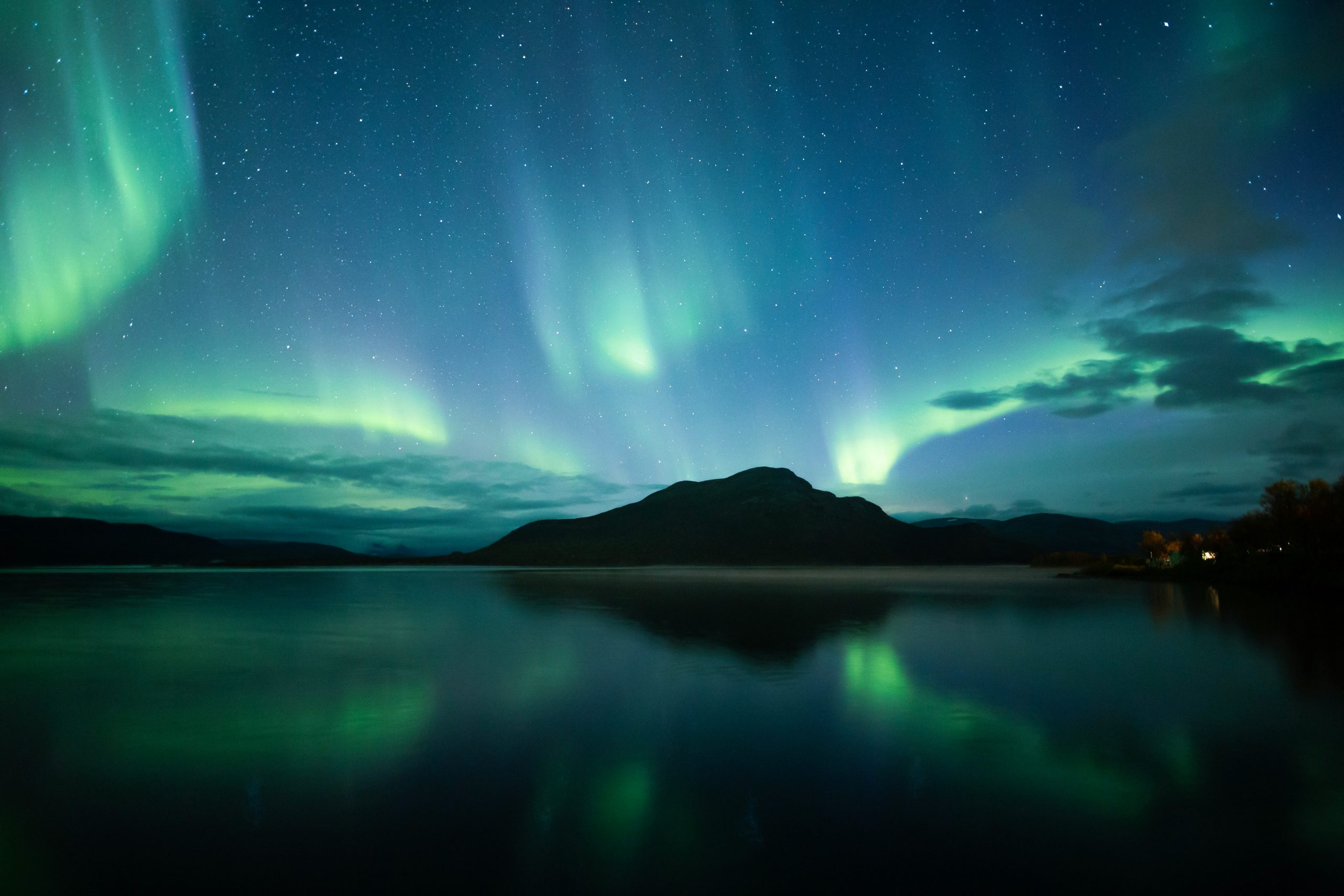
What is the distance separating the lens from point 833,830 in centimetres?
807

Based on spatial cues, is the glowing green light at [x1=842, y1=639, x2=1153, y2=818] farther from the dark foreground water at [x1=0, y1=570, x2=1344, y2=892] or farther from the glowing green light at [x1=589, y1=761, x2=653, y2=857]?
the glowing green light at [x1=589, y1=761, x2=653, y2=857]

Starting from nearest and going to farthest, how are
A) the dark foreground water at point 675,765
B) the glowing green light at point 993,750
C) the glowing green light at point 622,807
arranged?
the dark foreground water at point 675,765
the glowing green light at point 622,807
the glowing green light at point 993,750

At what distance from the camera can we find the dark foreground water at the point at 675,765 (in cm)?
723

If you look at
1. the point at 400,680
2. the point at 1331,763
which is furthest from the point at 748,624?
the point at 1331,763

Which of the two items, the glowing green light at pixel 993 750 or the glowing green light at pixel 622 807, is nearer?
the glowing green light at pixel 622 807

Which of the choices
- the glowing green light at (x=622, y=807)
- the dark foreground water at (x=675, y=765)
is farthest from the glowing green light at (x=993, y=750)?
the glowing green light at (x=622, y=807)

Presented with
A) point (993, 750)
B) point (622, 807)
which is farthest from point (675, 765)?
point (993, 750)

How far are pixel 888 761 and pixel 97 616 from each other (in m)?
43.2

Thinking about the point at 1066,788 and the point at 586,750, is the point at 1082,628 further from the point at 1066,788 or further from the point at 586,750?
the point at 586,750

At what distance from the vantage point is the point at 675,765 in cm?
1076

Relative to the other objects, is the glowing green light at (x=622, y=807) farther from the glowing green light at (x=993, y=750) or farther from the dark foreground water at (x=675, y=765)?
the glowing green light at (x=993, y=750)

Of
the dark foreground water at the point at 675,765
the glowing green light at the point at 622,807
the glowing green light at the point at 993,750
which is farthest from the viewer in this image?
the glowing green light at the point at 993,750

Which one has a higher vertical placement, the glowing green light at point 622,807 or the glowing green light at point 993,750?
the glowing green light at point 622,807

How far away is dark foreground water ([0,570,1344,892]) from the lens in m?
7.23
